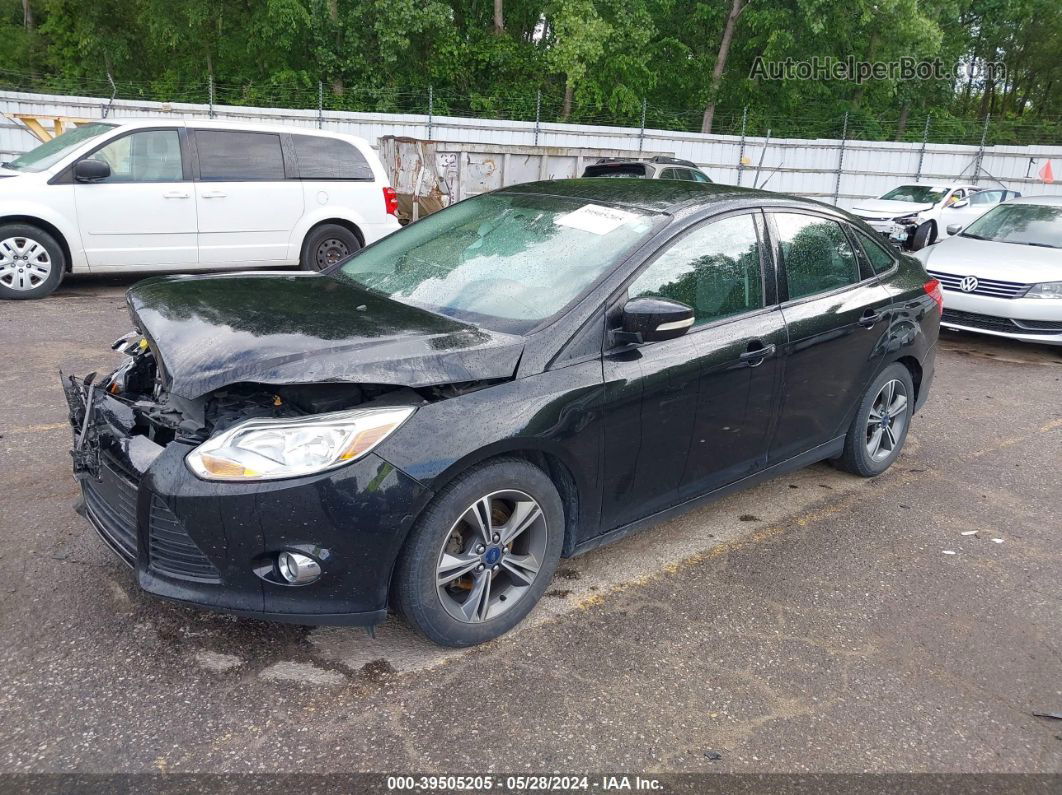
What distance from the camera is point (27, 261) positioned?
8.09 meters

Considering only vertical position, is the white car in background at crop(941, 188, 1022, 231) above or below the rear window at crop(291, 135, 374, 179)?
below

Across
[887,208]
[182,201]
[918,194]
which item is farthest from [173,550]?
[918,194]

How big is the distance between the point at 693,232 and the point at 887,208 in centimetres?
1630

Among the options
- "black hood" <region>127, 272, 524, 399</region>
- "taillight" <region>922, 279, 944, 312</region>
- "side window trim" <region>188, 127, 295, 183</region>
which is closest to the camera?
"black hood" <region>127, 272, 524, 399</region>

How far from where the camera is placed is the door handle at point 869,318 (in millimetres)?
4371

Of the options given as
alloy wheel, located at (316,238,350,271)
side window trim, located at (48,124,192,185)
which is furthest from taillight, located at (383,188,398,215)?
side window trim, located at (48,124,192,185)

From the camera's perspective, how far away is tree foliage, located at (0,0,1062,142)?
87.9ft

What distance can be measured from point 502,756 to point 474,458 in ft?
2.98

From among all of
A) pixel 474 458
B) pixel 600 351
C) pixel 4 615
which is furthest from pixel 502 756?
pixel 4 615

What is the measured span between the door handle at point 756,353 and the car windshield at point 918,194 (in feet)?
54.4

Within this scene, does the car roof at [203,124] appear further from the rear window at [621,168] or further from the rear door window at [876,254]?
the rear door window at [876,254]

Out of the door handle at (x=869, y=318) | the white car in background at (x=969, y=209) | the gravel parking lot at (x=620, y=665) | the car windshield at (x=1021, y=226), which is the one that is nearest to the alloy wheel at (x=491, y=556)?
the gravel parking lot at (x=620, y=665)

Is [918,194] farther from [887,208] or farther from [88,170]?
[88,170]

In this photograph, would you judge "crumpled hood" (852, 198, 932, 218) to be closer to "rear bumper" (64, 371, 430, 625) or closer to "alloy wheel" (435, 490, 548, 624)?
"alloy wheel" (435, 490, 548, 624)
